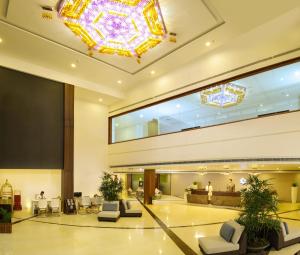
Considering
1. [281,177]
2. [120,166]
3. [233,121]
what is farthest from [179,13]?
[281,177]

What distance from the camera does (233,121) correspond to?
11281mm

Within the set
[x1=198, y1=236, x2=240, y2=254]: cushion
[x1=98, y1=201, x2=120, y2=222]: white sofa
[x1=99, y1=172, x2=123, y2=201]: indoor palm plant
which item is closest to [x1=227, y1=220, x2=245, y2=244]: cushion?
[x1=198, y1=236, x2=240, y2=254]: cushion

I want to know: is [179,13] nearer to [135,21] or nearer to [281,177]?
[135,21]

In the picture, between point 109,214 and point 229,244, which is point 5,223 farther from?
point 229,244

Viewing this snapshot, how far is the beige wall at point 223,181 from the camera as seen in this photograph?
18291 millimetres

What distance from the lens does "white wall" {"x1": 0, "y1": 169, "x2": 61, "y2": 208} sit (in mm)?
13378

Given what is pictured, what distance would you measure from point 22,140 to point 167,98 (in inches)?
300

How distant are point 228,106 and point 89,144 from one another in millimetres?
9563

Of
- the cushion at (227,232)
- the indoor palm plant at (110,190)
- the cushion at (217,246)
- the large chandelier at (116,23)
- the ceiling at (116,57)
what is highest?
the ceiling at (116,57)

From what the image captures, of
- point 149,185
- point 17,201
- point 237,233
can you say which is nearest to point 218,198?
point 149,185

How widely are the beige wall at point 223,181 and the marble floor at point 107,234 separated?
694 centimetres

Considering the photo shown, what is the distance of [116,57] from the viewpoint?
1223 centimetres

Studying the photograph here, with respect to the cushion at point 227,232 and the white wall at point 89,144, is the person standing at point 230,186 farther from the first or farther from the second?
the cushion at point 227,232

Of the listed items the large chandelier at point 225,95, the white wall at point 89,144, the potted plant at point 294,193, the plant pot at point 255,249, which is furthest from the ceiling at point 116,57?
the potted plant at point 294,193
